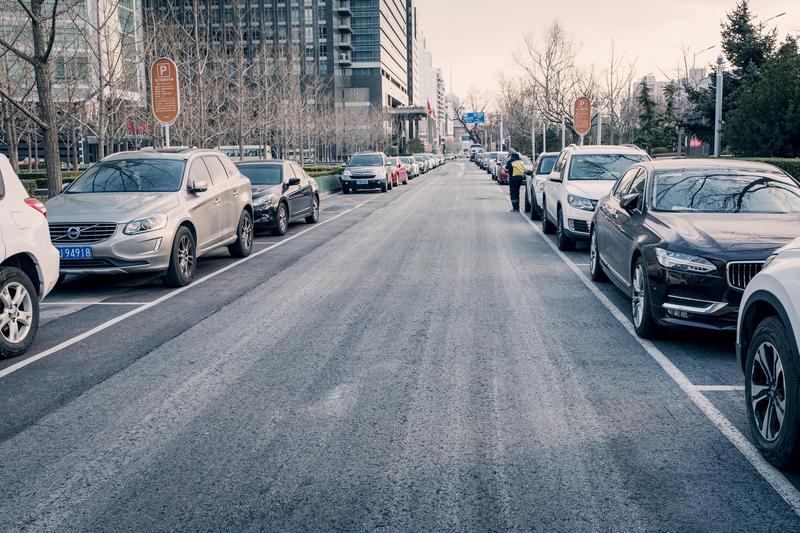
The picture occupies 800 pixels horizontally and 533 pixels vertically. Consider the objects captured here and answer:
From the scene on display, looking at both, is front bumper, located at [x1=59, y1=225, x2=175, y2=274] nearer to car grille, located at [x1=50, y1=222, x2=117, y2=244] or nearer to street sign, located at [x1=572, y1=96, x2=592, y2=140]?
car grille, located at [x1=50, y1=222, x2=117, y2=244]

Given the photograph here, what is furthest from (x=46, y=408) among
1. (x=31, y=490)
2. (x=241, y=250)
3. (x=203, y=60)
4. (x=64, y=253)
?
(x=203, y=60)

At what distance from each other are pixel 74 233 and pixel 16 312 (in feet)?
9.30

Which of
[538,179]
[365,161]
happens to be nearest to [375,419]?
[538,179]

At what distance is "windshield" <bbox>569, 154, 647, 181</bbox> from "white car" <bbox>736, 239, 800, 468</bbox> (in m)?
9.37

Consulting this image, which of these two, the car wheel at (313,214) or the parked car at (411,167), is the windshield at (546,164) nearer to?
the car wheel at (313,214)

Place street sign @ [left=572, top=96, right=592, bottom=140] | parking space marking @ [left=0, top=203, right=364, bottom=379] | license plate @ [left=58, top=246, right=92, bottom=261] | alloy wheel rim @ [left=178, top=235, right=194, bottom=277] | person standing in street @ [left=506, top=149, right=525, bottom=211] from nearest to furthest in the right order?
parking space marking @ [left=0, top=203, right=364, bottom=379], license plate @ [left=58, top=246, right=92, bottom=261], alloy wheel rim @ [left=178, top=235, right=194, bottom=277], person standing in street @ [left=506, top=149, right=525, bottom=211], street sign @ [left=572, top=96, right=592, bottom=140]

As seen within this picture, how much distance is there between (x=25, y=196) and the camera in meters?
7.27

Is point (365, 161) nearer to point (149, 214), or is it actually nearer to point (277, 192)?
point (277, 192)

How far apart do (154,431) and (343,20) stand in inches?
4605

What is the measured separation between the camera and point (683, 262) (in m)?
6.57

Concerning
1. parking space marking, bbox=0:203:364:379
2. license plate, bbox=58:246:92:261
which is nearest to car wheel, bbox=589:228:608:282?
parking space marking, bbox=0:203:364:379

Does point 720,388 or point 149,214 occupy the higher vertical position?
point 149,214

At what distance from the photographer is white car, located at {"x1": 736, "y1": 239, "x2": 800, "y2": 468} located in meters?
4.06

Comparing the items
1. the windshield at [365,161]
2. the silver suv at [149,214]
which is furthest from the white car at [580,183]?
the windshield at [365,161]
